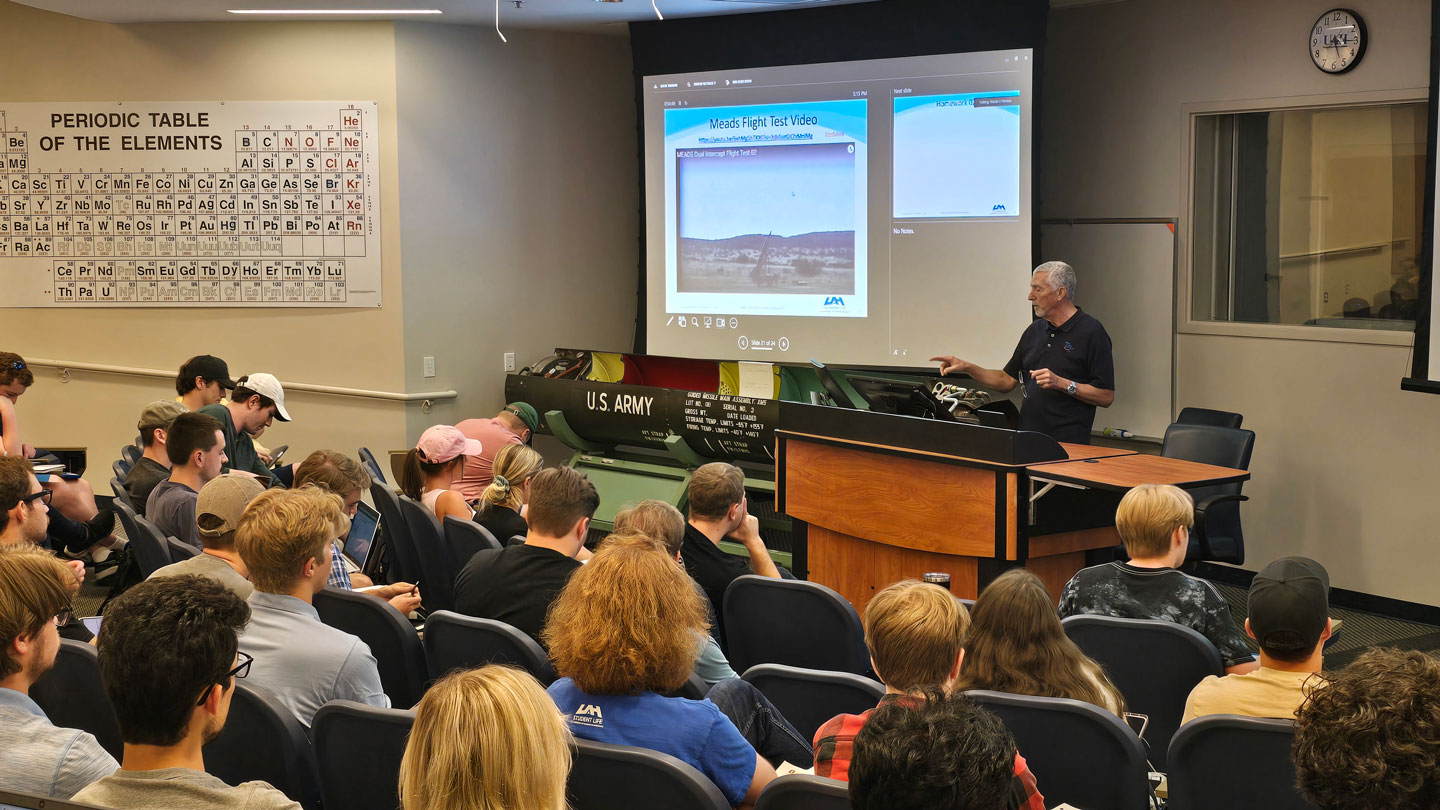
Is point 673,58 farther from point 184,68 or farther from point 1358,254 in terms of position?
point 1358,254

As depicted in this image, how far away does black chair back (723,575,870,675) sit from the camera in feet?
10.1

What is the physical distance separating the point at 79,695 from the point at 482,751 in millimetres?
1555

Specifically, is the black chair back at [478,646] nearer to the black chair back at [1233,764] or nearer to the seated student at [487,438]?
the black chair back at [1233,764]

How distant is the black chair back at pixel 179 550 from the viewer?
356 centimetres

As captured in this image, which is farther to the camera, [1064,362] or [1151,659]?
[1064,362]

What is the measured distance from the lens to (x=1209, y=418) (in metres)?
5.76

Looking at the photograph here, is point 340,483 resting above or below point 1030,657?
above

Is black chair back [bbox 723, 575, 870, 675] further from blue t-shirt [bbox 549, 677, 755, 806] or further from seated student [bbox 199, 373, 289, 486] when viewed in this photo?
seated student [bbox 199, 373, 289, 486]

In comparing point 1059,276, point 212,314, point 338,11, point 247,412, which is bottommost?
point 247,412

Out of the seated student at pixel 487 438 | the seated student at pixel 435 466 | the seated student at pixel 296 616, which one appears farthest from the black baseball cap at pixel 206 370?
the seated student at pixel 296 616

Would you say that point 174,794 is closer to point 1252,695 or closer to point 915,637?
point 915,637

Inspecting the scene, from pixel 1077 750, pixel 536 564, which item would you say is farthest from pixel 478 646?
pixel 1077 750

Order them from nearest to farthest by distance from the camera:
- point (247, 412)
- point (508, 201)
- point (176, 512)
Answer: point (176, 512) < point (247, 412) < point (508, 201)

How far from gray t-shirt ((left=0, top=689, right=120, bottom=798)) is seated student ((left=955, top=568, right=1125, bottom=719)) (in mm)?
1548
